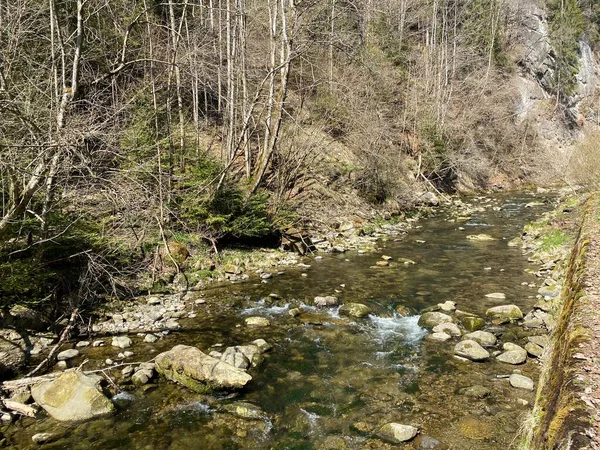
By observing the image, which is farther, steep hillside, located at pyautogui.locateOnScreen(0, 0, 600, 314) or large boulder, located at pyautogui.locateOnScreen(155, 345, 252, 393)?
steep hillside, located at pyautogui.locateOnScreen(0, 0, 600, 314)

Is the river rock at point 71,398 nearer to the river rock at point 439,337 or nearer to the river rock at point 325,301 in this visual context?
the river rock at point 325,301

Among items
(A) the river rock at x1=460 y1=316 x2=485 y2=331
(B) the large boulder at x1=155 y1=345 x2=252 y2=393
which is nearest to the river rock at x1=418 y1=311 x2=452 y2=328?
(A) the river rock at x1=460 y1=316 x2=485 y2=331

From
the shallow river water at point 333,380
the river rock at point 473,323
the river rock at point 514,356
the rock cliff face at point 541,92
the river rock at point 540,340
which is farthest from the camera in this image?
the rock cliff face at point 541,92

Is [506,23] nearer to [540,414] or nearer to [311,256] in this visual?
[311,256]

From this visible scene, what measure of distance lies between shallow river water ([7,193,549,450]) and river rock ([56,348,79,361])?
0.37 metres

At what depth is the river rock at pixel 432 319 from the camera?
24.1 ft

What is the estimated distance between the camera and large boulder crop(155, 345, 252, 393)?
5344 mm

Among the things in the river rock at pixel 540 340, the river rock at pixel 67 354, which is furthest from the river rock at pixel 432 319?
the river rock at pixel 67 354

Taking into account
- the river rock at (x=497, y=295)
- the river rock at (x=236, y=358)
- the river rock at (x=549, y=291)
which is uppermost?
the river rock at (x=549, y=291)

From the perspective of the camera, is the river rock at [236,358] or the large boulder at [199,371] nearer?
the large boulder at [199,371]

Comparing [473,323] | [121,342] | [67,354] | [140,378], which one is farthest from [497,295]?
[67,354]

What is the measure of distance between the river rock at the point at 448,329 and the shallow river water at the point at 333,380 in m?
0.23

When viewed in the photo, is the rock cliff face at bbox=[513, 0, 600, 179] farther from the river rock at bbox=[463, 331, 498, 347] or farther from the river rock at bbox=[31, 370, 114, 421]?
the river rock at bbox=[31, 370, 114, 421]

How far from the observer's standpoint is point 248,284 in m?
9.62
